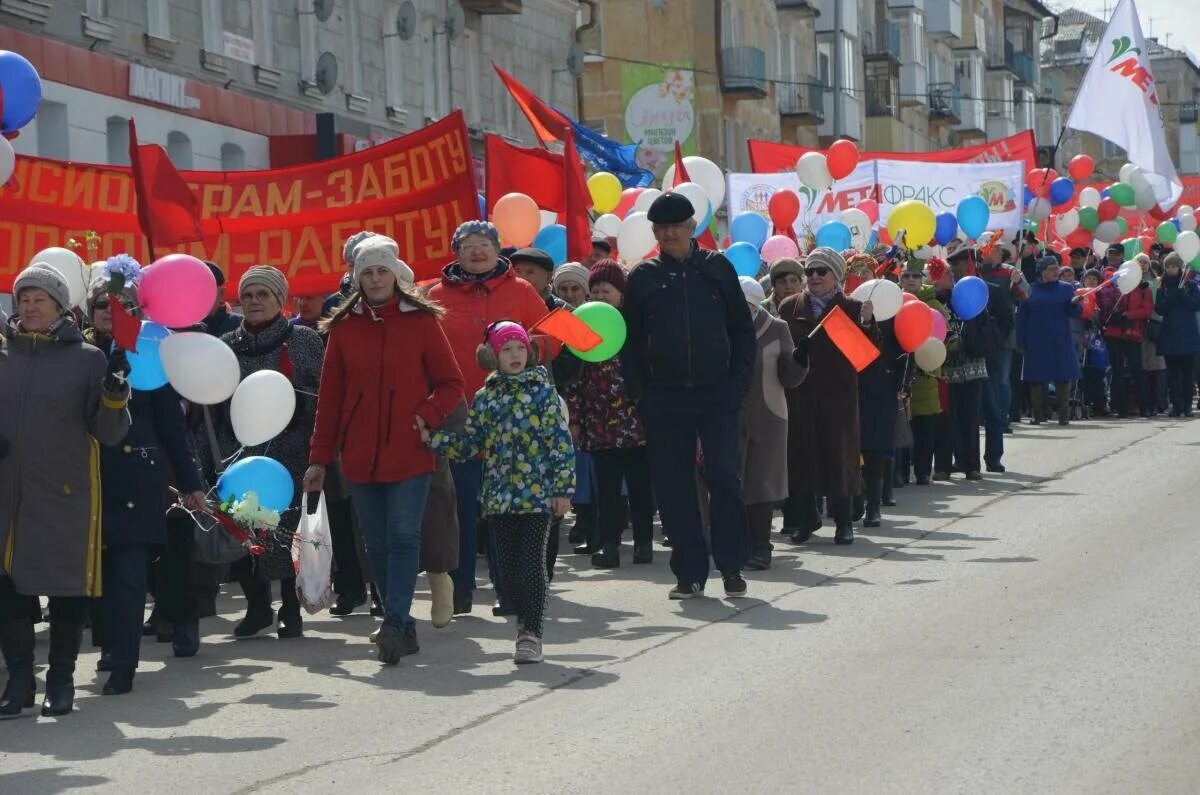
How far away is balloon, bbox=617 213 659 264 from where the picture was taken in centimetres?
1457

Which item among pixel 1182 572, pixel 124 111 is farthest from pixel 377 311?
pixel 124 111

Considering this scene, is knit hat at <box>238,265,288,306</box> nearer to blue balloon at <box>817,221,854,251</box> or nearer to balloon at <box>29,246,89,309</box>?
balloon at <box>29,246,89,309</box>

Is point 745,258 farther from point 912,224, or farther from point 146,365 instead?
point 146,365

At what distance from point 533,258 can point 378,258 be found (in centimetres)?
259

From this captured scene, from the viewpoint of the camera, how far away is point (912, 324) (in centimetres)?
1488

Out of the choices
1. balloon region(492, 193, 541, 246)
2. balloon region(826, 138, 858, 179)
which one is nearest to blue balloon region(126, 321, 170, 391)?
balloon region(492, 193, 541, 246)

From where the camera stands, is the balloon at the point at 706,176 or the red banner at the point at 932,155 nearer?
the balloon at the point at 706,176

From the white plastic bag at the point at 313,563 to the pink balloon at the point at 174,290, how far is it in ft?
4.81

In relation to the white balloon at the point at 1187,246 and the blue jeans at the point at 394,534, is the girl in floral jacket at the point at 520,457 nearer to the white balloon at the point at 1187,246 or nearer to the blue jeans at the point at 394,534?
the blue jeans at the point at 394,534

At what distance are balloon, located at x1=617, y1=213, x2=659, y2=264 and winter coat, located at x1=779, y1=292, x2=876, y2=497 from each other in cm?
140

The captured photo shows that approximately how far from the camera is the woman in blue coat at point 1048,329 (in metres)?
23.5

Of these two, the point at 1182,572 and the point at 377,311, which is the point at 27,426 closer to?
the point at 377,311

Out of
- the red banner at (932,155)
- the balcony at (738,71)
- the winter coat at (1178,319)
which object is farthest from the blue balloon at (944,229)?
the balcony at (738,71)

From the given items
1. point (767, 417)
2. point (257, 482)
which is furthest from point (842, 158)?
point (257, 482)
